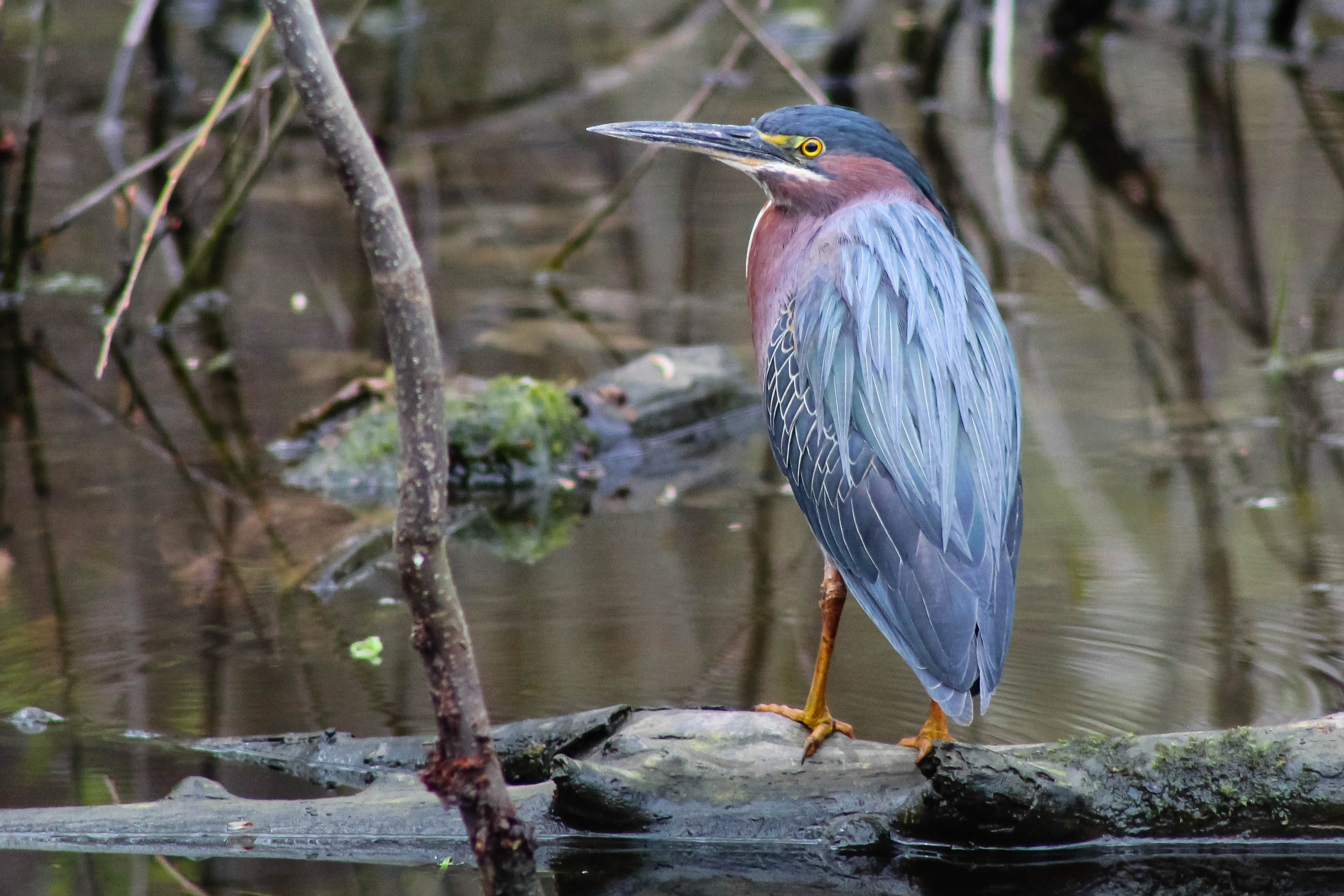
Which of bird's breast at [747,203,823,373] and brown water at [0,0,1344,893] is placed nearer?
bird's breast at [747,203,823,373]

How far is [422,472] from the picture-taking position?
7.01 ft

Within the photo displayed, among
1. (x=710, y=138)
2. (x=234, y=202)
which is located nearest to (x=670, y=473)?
(x=710, y=138)

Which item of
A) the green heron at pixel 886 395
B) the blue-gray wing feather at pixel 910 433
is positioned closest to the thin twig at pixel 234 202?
the green heron at pixel 886 395

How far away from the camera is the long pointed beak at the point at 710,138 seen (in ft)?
12.0

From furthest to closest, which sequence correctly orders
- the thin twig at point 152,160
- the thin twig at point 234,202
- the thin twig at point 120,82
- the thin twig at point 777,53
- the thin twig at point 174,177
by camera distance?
the thin twig at point 120,82 < the thin twig at point 234,202 < the thin twig at point 777,53 < the thin twig at point 152,160 < the thin twig at point 174,177

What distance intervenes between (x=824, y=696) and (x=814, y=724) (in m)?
0.07

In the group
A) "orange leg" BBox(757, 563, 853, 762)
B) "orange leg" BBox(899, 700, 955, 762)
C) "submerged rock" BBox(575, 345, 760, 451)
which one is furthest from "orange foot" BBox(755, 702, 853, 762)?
"submerged rock" BBox(575, 345, 760, 451)

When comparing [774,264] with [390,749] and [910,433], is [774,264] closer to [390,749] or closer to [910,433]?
[910,433]

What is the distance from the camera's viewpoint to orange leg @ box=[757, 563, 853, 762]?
10.2 feet

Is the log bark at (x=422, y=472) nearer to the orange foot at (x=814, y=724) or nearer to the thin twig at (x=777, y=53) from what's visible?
the orange foot at (x=814, y=724)

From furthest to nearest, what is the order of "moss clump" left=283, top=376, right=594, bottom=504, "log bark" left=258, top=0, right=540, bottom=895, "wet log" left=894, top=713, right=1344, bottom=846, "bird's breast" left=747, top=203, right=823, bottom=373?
"moss clump" left=283, top=376, right=594, bottom=504 → "bird's breast" left=747, top=203, right=823, bottom=373 → "wet log" left=894, top=713, right=1344, bottom=846 → "log bark" left=258, top=0, right=540, bottom=895

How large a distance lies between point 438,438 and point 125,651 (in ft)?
7.56

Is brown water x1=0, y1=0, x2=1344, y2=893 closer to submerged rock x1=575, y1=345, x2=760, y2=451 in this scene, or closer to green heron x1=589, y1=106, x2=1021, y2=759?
submerged rock x1=575, y1=345, x2=760, y2=451

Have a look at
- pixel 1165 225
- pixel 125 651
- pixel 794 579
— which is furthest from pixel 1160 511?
pixel 1165 225
